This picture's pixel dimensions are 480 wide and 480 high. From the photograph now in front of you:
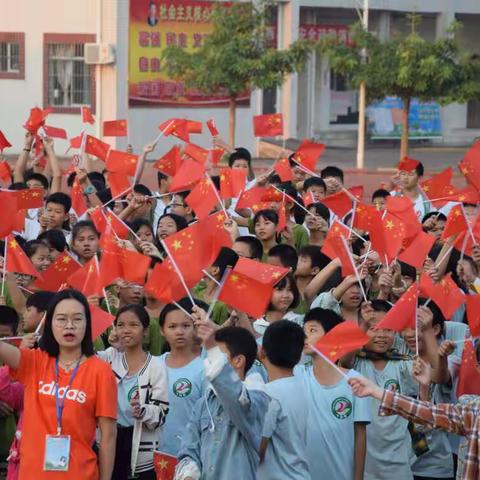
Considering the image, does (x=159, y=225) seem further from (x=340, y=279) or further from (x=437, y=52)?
(x=437, y=52)

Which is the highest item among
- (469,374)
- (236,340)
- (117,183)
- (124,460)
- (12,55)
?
(12,55)

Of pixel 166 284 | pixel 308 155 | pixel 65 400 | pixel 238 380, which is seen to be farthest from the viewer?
pixel 308 155

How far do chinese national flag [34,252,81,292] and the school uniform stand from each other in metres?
2.90

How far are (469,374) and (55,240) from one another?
361 cm

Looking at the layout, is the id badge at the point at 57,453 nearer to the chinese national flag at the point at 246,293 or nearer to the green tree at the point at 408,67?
the chinese national flag at the point at 246,293

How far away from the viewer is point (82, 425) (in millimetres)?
5715

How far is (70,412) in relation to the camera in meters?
5.68

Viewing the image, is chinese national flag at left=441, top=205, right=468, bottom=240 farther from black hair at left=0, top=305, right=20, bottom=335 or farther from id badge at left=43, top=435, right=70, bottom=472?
id badge at left=43, top=435, right=70, bottom=472

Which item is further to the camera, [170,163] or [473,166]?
[170,163]

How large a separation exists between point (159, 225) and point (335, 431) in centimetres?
357

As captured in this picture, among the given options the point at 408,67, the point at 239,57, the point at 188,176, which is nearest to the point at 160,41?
the point at 239,57

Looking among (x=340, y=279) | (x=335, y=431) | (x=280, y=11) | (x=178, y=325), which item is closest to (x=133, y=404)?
(x=178, y=325)

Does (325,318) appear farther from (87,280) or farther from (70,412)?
(87,280)

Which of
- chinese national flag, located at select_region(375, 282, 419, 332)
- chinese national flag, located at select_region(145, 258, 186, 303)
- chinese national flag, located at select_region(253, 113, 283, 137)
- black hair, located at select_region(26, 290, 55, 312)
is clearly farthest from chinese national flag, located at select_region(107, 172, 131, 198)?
chinese national flag, located at select_region(375, 282, 419, 332)
